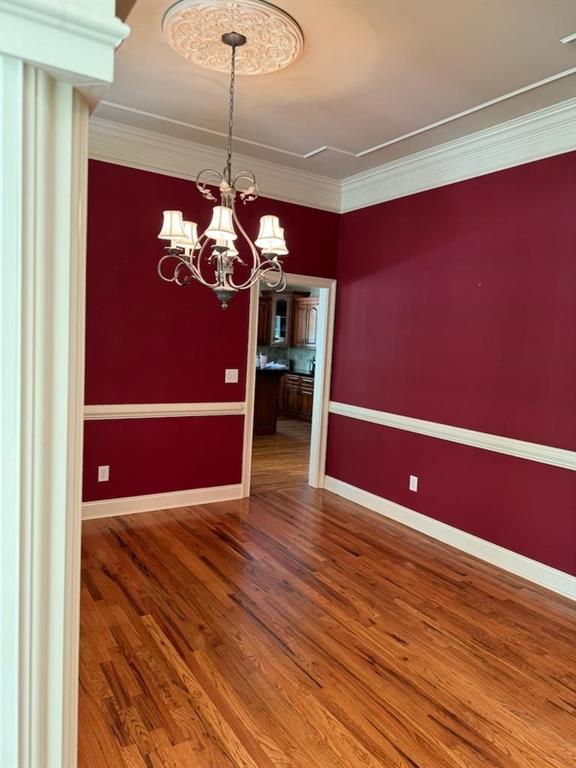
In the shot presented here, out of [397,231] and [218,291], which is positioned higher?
[397,231]

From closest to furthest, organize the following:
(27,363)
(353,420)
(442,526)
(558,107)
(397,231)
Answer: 1. (27,363)
2. (558,107)
3. (442,526)
4. (397,231)
5. (353,420)

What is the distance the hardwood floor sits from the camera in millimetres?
1959

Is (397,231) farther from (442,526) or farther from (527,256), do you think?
(442,526)

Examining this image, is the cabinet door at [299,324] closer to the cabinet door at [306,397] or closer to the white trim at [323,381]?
the cabinet door at [306,397]

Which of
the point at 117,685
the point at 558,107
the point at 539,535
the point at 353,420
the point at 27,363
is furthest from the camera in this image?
the point at 353,420

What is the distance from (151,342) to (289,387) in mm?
5589

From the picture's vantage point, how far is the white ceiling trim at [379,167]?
3.37m

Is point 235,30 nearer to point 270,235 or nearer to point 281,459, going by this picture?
point 270,235

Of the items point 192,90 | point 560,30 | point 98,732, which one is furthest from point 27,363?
point 192,90

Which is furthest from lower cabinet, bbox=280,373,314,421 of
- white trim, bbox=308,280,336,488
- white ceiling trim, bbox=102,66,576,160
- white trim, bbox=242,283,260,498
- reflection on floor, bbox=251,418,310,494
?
white ceiling trim, bbox=102,66,576,160

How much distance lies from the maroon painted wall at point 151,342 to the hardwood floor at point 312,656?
644 millimetres

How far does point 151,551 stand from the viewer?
3576 millimetres

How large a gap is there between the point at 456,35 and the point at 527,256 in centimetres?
153

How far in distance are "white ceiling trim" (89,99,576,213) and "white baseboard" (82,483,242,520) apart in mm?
2680
